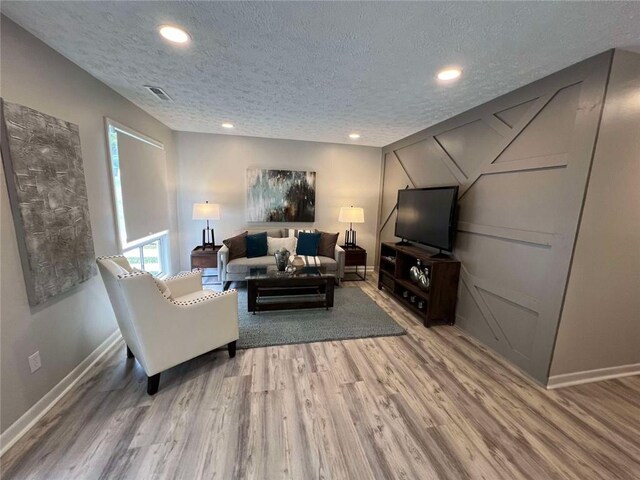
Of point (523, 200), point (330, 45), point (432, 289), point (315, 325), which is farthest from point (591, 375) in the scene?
point (330, 45)

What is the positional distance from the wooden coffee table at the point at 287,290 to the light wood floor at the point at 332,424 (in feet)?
2.82

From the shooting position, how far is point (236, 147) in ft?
14.2

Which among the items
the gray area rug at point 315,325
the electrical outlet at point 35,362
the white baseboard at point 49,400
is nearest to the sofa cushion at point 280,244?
the gray area rug at point 315,325

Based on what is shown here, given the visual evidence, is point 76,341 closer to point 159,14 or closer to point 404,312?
point 159,14

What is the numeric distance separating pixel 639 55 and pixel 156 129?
185 inches

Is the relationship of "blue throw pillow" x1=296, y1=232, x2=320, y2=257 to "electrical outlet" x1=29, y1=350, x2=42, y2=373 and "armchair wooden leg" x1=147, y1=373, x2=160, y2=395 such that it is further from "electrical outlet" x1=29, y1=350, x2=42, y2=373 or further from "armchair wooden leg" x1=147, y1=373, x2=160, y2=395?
"electrical outlet" x1=29, y1=350, x2=42, y2=373

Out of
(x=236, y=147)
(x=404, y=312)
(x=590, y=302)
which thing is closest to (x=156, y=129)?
(x=236, y=147)

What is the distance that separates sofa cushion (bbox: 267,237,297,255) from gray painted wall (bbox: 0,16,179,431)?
211 centimetres

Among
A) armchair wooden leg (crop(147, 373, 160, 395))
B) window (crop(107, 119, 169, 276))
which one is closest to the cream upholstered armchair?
armchair wooden leg (crop(147, 373, 160, 395))

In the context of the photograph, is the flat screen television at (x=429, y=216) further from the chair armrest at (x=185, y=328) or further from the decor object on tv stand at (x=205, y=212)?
the decor object on tv stand at (x=205, y=212)

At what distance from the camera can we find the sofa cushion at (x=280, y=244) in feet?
13.8

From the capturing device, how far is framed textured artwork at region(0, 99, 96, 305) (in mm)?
1453

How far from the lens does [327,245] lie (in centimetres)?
429

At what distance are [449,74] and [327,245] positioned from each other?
2.84 metres
